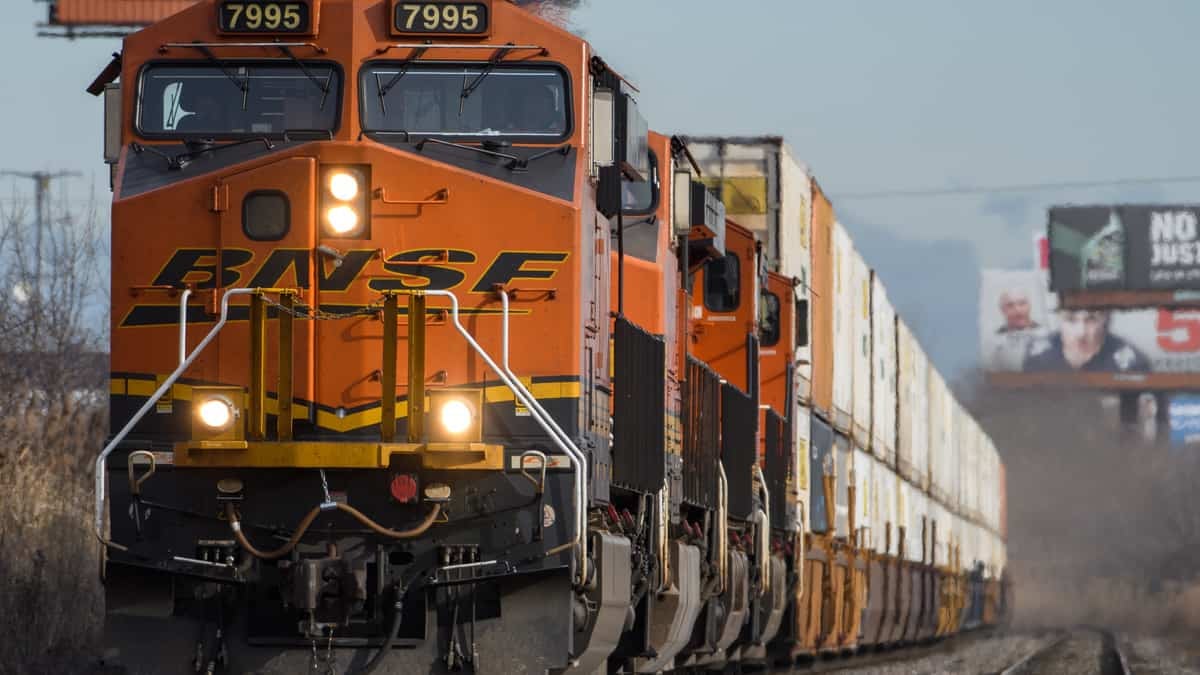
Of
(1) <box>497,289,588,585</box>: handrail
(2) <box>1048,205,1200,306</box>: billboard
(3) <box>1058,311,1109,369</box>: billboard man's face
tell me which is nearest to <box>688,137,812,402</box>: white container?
(1) <box>497,289,588,585</box>: handrail

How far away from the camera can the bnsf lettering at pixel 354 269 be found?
10.3 meters

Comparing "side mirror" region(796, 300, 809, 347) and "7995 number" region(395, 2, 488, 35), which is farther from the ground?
"7995 number" region(395, 2, 488, 35)

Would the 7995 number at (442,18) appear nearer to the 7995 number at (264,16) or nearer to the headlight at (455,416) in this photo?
the 7995 number at (264,16)

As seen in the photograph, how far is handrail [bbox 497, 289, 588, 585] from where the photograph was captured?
32.7 feet

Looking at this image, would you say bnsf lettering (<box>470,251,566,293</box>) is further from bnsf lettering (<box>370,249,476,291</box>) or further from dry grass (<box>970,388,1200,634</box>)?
dry grass (<box>970,388,1200,634</box>)

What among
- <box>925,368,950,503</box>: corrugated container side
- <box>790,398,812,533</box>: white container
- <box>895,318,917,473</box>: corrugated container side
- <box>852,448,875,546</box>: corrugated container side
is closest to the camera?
<box>790,398,812,533</box>: white container

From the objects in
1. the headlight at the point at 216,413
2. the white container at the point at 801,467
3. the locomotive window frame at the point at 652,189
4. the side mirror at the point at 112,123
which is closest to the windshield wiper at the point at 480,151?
the side mirror at the point at 112,123

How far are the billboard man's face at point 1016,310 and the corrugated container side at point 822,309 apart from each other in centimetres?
8262

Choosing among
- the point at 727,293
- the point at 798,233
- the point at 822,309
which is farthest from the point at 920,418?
the point at 727,293

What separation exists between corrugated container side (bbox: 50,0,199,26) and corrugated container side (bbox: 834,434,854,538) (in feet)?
40.6

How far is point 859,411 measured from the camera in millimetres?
27516

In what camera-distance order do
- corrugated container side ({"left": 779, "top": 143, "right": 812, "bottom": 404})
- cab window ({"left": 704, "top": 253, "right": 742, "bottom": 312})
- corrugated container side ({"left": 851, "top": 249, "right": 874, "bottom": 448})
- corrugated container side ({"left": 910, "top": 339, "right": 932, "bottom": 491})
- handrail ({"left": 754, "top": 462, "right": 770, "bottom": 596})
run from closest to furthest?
cab window ({"left": 704, "top": 253, "right": 742, "bottom": 312}) → handrail ({"left": 754, "top": 462, "right": 770, "bottom": 596}) → corrugated container side ({"left": 779, "top": 143, "right": 812, "bottom": 404}) → corrugated container side ({"left": 851, "top": 249, "right": 874, "bottom": 448}) → corrugated container side ({"left": 910, "top": 339, "right": 932, "bottom": 491})

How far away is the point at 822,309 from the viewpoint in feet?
77.8

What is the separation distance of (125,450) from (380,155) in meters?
1.99
